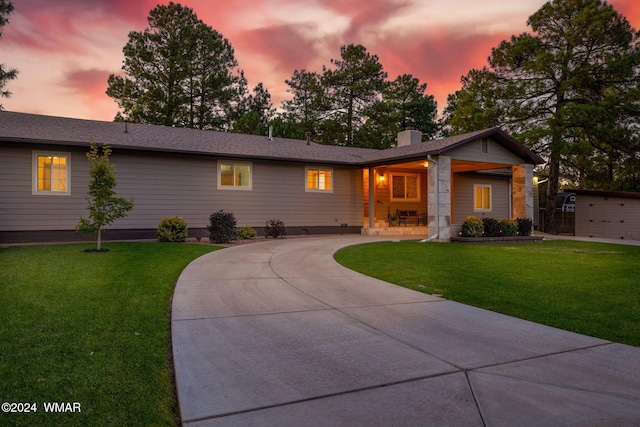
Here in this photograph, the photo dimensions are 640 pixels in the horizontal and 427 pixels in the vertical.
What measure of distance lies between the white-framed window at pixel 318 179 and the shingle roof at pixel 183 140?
1.91 feet

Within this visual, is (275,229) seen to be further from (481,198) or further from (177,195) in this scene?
(481,198)

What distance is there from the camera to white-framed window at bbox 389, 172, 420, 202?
19906 millimetres

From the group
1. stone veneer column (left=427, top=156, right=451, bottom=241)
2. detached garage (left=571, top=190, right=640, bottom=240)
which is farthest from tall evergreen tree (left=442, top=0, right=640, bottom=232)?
stone veneer column (left=427, top=156, right=451, bottom=241)

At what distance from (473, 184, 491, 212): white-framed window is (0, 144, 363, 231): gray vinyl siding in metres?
7.31

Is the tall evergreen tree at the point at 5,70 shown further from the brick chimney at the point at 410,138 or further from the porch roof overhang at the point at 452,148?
the brick chimney at the point at 410,138

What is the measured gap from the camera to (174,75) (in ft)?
103

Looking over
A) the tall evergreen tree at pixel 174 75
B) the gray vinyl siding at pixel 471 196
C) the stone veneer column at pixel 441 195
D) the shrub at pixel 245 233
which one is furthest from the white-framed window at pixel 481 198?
the tall evergreen tree at pixel 174 75

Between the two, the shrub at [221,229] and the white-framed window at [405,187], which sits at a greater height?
the white-framed window at [405,187]

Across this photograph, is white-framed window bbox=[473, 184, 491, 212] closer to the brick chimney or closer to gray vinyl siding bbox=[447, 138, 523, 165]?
the brick chimney

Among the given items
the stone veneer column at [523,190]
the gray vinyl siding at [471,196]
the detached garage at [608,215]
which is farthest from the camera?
the gray vinyl siding at [471,196]

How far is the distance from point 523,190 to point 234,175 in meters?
12.1

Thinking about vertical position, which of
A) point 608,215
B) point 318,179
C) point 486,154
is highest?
point 486,154

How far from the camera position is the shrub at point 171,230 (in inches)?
521

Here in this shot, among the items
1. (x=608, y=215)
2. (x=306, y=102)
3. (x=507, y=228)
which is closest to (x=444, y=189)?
(x=507, y=228)
